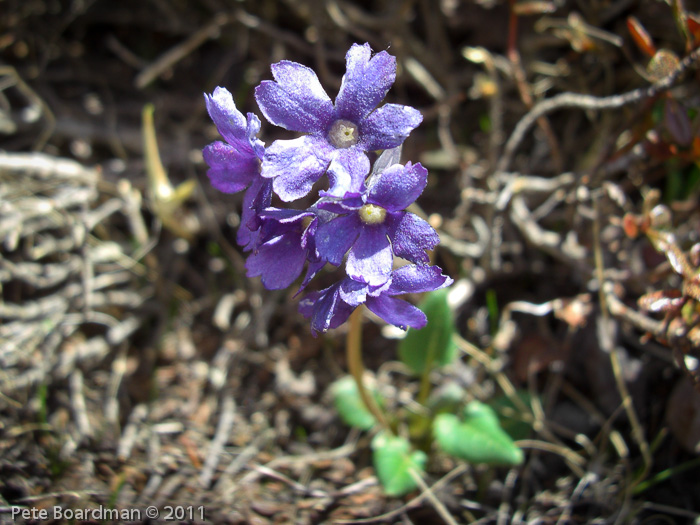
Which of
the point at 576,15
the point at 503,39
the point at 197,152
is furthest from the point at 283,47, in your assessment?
the point at 576,15

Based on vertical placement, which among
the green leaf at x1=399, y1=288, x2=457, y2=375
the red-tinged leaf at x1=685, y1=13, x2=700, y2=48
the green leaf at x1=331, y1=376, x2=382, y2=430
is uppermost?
the red-tinged leaf at x1=685, y1=13, x2=700, y2=48

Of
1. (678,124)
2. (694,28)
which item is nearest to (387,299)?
(678,124)

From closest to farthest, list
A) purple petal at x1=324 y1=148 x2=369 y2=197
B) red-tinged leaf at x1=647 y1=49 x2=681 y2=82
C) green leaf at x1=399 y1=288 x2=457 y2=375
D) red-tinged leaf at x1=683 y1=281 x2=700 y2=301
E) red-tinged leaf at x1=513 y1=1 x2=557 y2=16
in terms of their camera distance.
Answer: purple petal at x1=324 y1=148 x2=369 y2=197
red-tinged leaf at x1=683 y1=281 x2=700 y2=301
red-tinged leaf at x1=647 y1=49 x2=681 y2=82
green leaf at x1=399 y1=288 x2=457 y2=375
red-tinged leaf at x1=513 y1=1 x2=557 y2=16

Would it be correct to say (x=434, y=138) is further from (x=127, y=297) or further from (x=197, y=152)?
(x=127, y=297)

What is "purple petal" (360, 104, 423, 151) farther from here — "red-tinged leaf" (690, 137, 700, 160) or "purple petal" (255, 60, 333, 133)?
"red-tinged leaf" (690, 137, 700, 160)

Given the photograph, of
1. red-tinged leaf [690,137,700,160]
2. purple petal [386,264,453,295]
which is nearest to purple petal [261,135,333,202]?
purple petal [386,264,453,295]

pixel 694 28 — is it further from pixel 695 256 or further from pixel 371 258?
pixel 371 258
